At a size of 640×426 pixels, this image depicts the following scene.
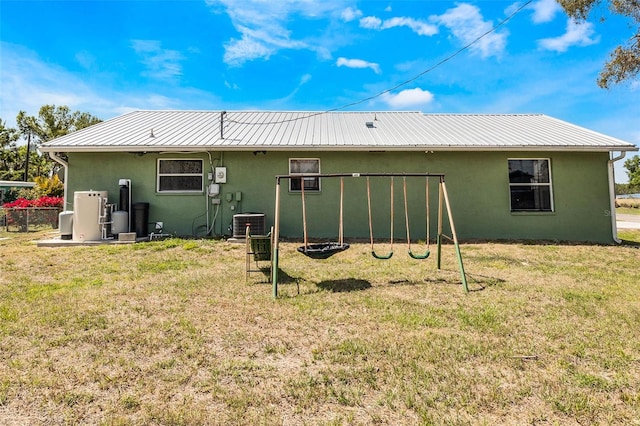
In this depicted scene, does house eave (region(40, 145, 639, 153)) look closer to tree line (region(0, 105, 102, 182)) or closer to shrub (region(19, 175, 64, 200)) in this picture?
shrub (region(19, 175, 64, 200))

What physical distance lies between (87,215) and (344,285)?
23.3ft

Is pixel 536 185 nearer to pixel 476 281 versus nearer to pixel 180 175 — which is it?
pixel 476 281

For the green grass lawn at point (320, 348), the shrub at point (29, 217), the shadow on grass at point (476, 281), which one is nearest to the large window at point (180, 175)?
the green grass lawn at point (320, 348)

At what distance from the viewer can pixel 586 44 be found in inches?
378

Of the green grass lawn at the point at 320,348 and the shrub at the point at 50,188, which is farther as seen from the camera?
the shrub at the point at 50,188

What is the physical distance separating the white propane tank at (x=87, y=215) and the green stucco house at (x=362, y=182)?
963 millimetres

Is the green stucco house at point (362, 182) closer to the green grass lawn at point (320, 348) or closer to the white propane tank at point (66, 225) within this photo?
the white propane tank at point (66, 225)

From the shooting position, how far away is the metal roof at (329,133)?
864 cm

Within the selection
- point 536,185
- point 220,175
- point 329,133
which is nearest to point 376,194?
point 329,133

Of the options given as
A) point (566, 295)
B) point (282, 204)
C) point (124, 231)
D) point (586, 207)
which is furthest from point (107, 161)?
point (586, 207)

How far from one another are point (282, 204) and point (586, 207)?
346 inches

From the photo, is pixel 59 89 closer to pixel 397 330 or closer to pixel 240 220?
pixel 240 220

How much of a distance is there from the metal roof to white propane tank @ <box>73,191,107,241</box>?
142cm

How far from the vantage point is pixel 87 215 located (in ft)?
26.1
